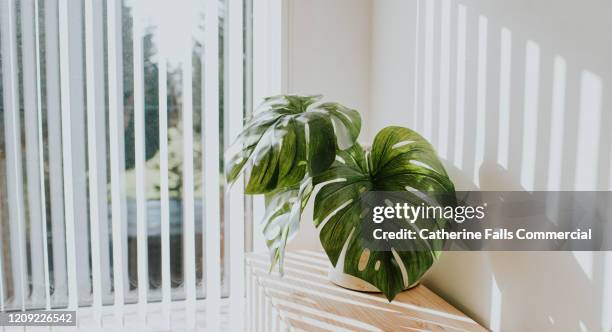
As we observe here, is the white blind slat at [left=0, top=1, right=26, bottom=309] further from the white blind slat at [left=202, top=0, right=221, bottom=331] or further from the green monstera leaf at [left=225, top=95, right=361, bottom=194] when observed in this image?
the green monstera leaf at [left=225, top=95, right=361, bottom=194]

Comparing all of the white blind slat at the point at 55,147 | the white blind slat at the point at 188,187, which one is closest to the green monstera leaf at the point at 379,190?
the white blind slat at the point at 188,187

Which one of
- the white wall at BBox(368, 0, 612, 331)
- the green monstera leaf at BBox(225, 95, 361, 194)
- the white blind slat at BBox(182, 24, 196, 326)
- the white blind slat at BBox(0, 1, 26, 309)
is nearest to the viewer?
the white wall at BBox(368, 0, 612, 331)

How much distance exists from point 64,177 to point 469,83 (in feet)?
4.14

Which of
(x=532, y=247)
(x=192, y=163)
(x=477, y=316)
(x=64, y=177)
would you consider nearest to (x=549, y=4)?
(x=532, y=247)

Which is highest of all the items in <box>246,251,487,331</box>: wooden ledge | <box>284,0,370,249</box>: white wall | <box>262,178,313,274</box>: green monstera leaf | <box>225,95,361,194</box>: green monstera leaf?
<box>284,0,370,249</box>: white wall

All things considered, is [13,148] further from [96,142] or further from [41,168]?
[96,142]

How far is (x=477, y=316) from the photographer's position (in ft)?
3.27

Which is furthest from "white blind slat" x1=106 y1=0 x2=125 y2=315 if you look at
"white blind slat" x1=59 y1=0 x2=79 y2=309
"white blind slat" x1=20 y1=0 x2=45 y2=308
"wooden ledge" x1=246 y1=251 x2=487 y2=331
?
"wooden ledge" x1=246 y1=251 x2=487 y2=331

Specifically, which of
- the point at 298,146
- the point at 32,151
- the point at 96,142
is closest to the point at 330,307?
the point at 298,146

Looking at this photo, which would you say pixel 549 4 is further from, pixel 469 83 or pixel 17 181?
pixel 17 181

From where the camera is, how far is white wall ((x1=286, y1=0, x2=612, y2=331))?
70 centimetres

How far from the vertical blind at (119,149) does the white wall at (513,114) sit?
612 mm

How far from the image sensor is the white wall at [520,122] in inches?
27.4

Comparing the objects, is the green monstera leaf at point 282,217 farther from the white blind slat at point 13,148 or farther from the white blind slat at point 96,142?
the white blind slat at point 13,148
